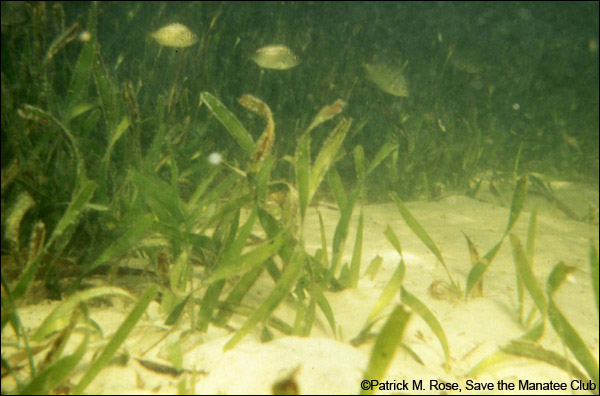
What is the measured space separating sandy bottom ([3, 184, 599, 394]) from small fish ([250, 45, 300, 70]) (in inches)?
101

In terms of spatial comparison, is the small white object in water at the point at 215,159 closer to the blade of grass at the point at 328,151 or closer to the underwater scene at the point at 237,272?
the underwater scene at the point at 237,272

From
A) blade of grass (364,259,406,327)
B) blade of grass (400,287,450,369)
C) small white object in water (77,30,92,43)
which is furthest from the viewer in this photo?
small white object in water (77,30,92,43)

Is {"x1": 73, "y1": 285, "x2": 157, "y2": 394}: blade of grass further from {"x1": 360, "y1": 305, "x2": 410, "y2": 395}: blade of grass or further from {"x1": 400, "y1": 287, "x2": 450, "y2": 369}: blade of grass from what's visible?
{"x1": 400, "y1": 287, "x2": 450, "y2": 369}: blade of grass

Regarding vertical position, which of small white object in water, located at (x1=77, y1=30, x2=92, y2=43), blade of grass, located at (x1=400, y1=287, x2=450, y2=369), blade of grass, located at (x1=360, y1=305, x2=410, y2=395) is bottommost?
blade of grass, located at (x1=360, y1=305, x2=410, y2=395)

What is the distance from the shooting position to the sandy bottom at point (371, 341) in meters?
1.45

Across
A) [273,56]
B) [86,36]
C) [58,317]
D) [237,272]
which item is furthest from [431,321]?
[273,56]

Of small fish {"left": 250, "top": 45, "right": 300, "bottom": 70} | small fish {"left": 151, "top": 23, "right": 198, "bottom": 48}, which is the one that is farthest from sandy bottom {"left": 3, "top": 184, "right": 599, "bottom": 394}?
small fish {"left": 151, "top": 23, "right": 198, "bottom": 48}

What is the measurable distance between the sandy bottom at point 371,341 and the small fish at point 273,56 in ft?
8.39

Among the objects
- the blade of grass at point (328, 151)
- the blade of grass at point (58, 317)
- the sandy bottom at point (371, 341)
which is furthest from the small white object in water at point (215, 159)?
the blade of grass at point (58, 317)

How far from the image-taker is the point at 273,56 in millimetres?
4902

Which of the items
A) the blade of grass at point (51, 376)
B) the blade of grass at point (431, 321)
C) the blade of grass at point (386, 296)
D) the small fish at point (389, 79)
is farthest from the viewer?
the small fish at point (389, 79)

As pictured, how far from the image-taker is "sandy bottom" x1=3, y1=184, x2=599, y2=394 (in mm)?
1453

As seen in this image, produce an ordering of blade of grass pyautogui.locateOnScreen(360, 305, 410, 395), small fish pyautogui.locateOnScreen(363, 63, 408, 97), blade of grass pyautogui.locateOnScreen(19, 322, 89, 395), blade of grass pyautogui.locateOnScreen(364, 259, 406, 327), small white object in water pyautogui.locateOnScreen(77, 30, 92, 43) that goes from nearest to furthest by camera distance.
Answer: blade of grass pyautogui.locateOnScreen(360, 305, 410, 395) < blade of grass pyautogui.locateOnScreen(19, 322, 89, 395) < blade of grass pyautogui.locateOnScreen(364, 259, 406, 327) < small white object in water pyautogui.locateOnScreen(77, 30, 92, 43) < small fish pyautogui.locateOnScreen(363, 63, 408, 97)

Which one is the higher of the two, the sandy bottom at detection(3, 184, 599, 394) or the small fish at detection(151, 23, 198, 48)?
the small fish at detection(151, 23, 198, 48)
